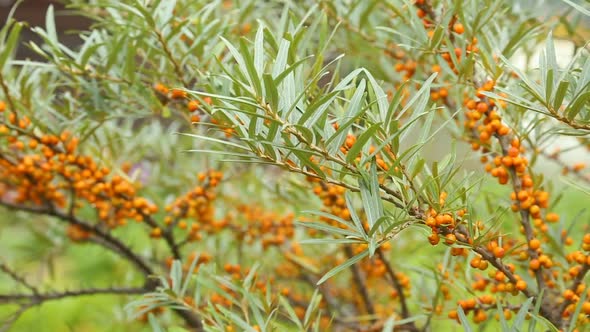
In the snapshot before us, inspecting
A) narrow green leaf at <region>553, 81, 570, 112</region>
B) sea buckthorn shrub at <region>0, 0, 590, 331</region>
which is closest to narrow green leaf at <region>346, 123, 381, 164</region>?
sea buckthorn shrub at <region>0, 0, 590, 331</region>

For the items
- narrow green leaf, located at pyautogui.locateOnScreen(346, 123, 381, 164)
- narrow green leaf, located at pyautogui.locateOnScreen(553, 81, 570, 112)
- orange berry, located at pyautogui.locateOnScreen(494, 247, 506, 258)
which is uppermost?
narrow green leaf, located at pyautogui.locateOnScreen(553, 81, 570, 112)

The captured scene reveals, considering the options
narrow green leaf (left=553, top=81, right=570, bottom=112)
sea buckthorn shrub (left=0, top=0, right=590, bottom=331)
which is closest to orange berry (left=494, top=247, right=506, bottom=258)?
sea buckthorn shrub (left=0, top=0, right=590, bottom=331)

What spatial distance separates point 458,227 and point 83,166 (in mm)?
432

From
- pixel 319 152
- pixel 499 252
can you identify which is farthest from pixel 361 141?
pixel 499 252

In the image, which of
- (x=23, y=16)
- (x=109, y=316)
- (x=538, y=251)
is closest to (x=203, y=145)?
(x=109, y=316)

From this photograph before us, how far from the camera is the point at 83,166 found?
70 centimetres

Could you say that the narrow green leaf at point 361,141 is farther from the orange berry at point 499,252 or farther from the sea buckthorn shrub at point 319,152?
the orange berry at point 499,252

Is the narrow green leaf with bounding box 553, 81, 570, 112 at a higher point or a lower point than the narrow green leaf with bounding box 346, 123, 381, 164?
higher

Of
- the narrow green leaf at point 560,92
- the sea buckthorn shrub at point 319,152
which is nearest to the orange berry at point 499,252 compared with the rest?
the sea buckthorn shrub at point 319,152

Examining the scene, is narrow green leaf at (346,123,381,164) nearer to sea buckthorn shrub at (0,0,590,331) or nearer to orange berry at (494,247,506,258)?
sea buckthorn shrub at (0,0,590,331)

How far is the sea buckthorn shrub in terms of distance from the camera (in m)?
0.39

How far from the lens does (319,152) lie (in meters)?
0.38

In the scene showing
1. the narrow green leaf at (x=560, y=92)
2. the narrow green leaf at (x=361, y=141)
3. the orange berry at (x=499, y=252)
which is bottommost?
the orange berry at (x=499, y=252)

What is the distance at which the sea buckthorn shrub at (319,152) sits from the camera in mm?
394
